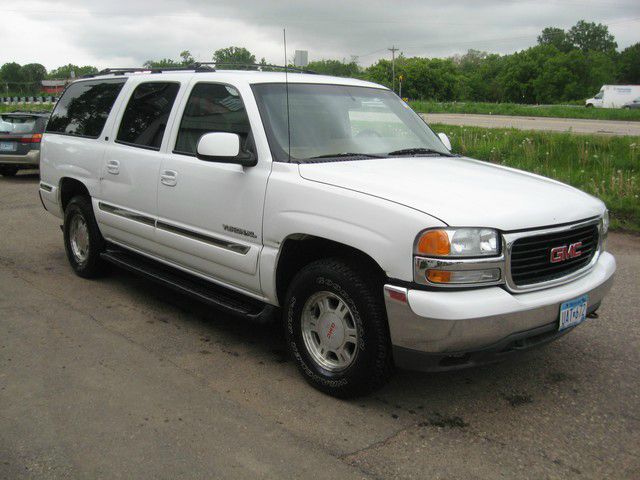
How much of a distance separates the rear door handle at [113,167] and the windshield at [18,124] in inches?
403

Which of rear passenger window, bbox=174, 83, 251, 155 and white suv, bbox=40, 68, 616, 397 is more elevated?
rear passenger window, bbox=174, 83, 251, 155

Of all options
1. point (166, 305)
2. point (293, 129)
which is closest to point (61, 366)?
point (166, 305)

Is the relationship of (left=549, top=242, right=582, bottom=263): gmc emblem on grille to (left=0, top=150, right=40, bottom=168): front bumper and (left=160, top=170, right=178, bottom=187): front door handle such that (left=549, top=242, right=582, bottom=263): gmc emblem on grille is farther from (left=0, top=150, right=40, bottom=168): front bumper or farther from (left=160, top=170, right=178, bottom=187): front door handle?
(left=0, top=150, right=40, bottom=168): front bumper

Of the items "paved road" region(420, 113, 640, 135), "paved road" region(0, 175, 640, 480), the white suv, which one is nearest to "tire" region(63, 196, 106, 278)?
the white suv

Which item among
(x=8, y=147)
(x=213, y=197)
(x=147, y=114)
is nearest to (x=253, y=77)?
(x=213, y=197)

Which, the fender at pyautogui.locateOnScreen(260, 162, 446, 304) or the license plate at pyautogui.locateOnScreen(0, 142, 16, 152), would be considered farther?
the license plate at pyautogui.locateOnScreen(0, 142, 16, 152)

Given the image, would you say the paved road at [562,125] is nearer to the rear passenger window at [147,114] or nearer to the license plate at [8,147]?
the license plate at [8,147]

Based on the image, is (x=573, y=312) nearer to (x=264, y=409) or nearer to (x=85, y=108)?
(x=264, y=409)

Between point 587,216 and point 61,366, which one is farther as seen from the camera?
point 61,366

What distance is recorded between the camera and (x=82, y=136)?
6.00 m

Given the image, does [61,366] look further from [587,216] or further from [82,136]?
[587,216]

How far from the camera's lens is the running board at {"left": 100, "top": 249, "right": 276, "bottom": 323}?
416 cm

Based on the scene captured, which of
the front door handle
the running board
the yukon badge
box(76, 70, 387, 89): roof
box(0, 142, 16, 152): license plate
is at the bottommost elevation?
the running board

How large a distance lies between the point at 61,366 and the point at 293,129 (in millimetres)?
2112
